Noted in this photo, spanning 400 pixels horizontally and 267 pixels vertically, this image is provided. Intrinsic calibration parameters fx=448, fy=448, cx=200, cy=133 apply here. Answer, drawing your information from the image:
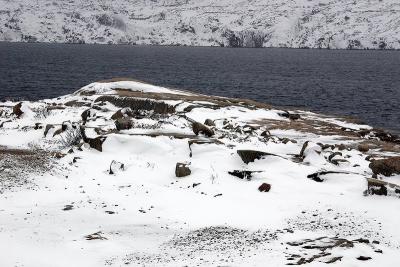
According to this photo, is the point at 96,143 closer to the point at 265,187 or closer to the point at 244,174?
the point at 244,174

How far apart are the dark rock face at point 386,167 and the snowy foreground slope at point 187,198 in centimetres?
4

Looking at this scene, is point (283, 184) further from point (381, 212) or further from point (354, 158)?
point (354, 158)

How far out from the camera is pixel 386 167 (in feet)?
63.7

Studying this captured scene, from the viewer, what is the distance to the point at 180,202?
16391 mm

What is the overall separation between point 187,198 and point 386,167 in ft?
29.5

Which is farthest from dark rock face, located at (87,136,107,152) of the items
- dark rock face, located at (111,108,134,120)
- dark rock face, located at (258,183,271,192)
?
dark rock face, located at (258,183,271,192)

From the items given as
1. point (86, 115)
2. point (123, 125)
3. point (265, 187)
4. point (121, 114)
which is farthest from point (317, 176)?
point (86, 115)

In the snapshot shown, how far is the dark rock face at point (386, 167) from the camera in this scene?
19266 mm

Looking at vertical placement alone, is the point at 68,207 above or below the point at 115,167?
below

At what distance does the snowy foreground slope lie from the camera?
12359 mm

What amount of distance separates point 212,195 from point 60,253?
6619 mm

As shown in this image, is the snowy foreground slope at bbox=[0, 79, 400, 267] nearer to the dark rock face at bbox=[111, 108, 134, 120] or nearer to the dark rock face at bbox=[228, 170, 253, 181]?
the dark rock face at bbox=[228, 170, 253, 181]

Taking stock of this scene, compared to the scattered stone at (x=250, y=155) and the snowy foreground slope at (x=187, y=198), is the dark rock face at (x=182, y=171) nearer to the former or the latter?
the snowy foreground slope at (x=187, y=198)

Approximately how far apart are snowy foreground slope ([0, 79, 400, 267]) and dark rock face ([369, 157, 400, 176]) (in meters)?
0.04
